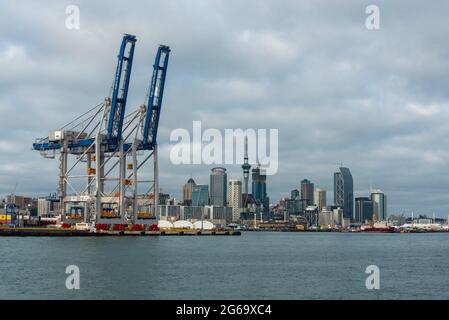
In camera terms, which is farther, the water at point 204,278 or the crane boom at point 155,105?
the crane boom at point 155,105

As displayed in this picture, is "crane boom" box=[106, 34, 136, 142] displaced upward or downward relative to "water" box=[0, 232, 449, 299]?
upward

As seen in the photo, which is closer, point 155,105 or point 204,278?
point 204,278

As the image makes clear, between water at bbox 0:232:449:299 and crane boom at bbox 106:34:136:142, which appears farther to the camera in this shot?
crane boom at bbox 106:34:136:142

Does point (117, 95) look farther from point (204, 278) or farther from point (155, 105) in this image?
point (204, 278)

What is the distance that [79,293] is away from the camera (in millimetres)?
32156

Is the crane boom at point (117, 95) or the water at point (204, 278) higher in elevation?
the crane boom at point (117, 95)

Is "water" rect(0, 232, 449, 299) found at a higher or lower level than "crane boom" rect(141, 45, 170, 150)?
lower

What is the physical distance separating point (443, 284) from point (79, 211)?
8446 centimetres

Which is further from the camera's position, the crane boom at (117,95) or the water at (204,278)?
the crane boom at (117,95)

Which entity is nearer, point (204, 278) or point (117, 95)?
point (204, 278)

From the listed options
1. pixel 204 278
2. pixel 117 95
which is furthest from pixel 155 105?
pixel 204 278
